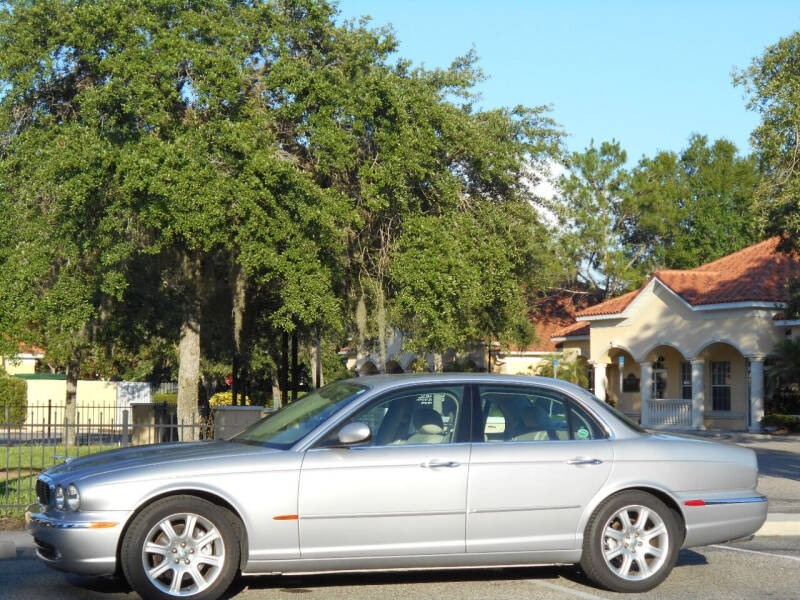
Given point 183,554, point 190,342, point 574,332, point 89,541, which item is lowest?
point 183,554

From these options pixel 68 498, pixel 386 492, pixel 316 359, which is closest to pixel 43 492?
pixel 68 498

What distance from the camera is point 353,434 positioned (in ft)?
25.4

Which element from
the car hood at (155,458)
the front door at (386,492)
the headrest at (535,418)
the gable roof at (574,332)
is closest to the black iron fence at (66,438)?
the car hood at (155,458)

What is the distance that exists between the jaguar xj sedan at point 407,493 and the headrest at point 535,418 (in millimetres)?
→ 14

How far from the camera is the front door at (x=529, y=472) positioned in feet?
26.1

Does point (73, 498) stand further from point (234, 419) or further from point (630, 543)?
point (234, 419)

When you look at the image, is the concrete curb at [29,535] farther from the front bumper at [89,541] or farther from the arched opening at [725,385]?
the arched opening at [725,385]

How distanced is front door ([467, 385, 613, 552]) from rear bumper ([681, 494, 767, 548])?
855 millimetres

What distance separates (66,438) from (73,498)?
6.16m

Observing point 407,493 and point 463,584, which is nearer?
point 407,493

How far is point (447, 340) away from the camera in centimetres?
2373

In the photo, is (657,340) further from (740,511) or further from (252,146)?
(740,511)

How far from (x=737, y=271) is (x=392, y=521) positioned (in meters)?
35.3

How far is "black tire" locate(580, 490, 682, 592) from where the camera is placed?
8148 millimetres
